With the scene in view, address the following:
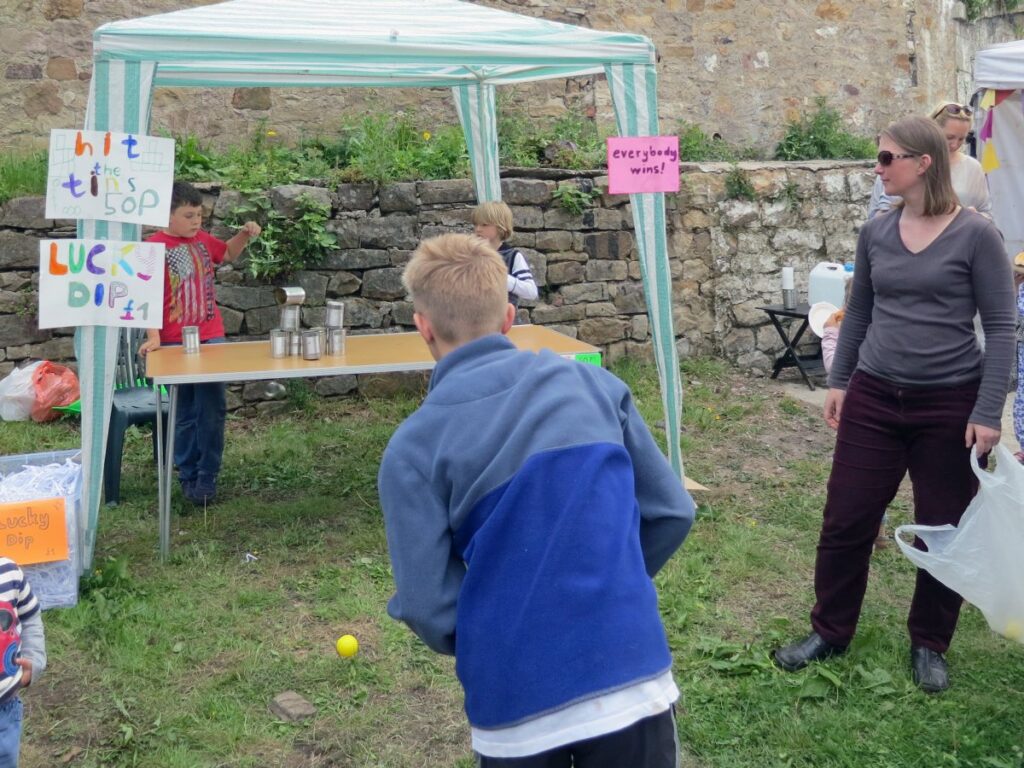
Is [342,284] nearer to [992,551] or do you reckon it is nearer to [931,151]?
[931,151]

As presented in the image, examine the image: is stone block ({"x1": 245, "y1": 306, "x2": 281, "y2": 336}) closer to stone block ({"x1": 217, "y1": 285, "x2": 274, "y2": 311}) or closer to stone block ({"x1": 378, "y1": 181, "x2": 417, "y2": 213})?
stone block ({"x1": 217, "y1": 285, "x2": 274, "y2": 311})

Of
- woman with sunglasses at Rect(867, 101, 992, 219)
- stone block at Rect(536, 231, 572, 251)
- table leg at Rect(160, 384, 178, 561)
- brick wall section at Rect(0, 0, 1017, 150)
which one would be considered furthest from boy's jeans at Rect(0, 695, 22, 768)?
brick wall section at Rect(0, 0, 1017, 150)

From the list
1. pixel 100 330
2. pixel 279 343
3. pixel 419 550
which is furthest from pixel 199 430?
pixel 419 550

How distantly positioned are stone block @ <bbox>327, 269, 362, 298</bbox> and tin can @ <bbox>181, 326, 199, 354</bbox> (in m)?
1.92

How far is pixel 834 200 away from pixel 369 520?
16.9ft

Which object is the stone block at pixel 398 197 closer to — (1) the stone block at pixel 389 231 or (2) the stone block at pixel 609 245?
(1) the stone block at pixel 389 231

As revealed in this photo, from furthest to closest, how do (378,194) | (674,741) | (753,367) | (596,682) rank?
(753,367) < (378,194) < (674,741) < (596,682)

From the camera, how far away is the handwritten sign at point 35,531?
12.1 ft

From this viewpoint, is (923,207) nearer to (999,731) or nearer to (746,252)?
(999,731)

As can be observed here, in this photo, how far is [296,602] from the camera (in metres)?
4.08

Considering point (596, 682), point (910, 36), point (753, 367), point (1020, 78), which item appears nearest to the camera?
point (596, 682)

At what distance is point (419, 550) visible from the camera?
1.60 m

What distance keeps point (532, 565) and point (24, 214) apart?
5595 mm

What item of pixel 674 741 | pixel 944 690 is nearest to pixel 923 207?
pixel 944 690
